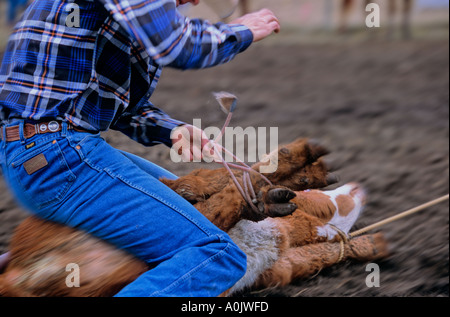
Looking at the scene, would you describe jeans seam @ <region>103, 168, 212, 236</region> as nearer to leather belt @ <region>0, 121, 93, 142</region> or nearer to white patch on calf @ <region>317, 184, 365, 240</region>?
leather belt @ <region>0, 121, 93, 142</region>

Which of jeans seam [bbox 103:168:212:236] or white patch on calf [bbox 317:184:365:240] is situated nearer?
jeans seam [bbox 103:168:212:236]

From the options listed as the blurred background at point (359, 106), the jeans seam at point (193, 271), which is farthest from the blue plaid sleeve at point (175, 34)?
the jeans seam at point (193, 271)

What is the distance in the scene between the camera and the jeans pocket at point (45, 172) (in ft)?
5.35

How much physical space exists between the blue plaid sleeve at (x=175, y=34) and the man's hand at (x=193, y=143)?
1.16 feet

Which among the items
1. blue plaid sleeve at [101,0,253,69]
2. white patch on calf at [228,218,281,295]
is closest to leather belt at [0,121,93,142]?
blue plaid sleeve at [101,0,253,69]

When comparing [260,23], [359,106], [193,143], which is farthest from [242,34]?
[359,106]

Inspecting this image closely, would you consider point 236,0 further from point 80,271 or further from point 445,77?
point 445,77

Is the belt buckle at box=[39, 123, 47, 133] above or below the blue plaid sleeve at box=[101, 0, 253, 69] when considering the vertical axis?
below

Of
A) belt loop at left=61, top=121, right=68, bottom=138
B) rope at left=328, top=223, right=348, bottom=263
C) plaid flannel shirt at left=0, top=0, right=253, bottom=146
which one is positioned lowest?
rope at left=328, top=223, right=348, bottom=263

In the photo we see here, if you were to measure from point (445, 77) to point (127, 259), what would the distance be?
16.9 ft

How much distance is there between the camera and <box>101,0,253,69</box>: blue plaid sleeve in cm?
151

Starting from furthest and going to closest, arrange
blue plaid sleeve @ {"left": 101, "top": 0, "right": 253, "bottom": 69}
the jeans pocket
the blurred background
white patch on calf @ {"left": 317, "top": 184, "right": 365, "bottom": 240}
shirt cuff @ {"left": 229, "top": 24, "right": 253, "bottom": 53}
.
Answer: the blurred background → white patch on calf @ {"left": 317, "top": 184, "right": 365, "bottom": 240} → shirt cuff @ {"left": 229, "top": 24, "right": 253, "bottom": 53} → the jeans pocket → blue plaid sleeve @ {"left": 101, "top": 0, "right": 253, "bottom": 69}

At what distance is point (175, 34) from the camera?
158 centimetres

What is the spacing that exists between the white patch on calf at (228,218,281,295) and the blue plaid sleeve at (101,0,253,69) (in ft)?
2.07
